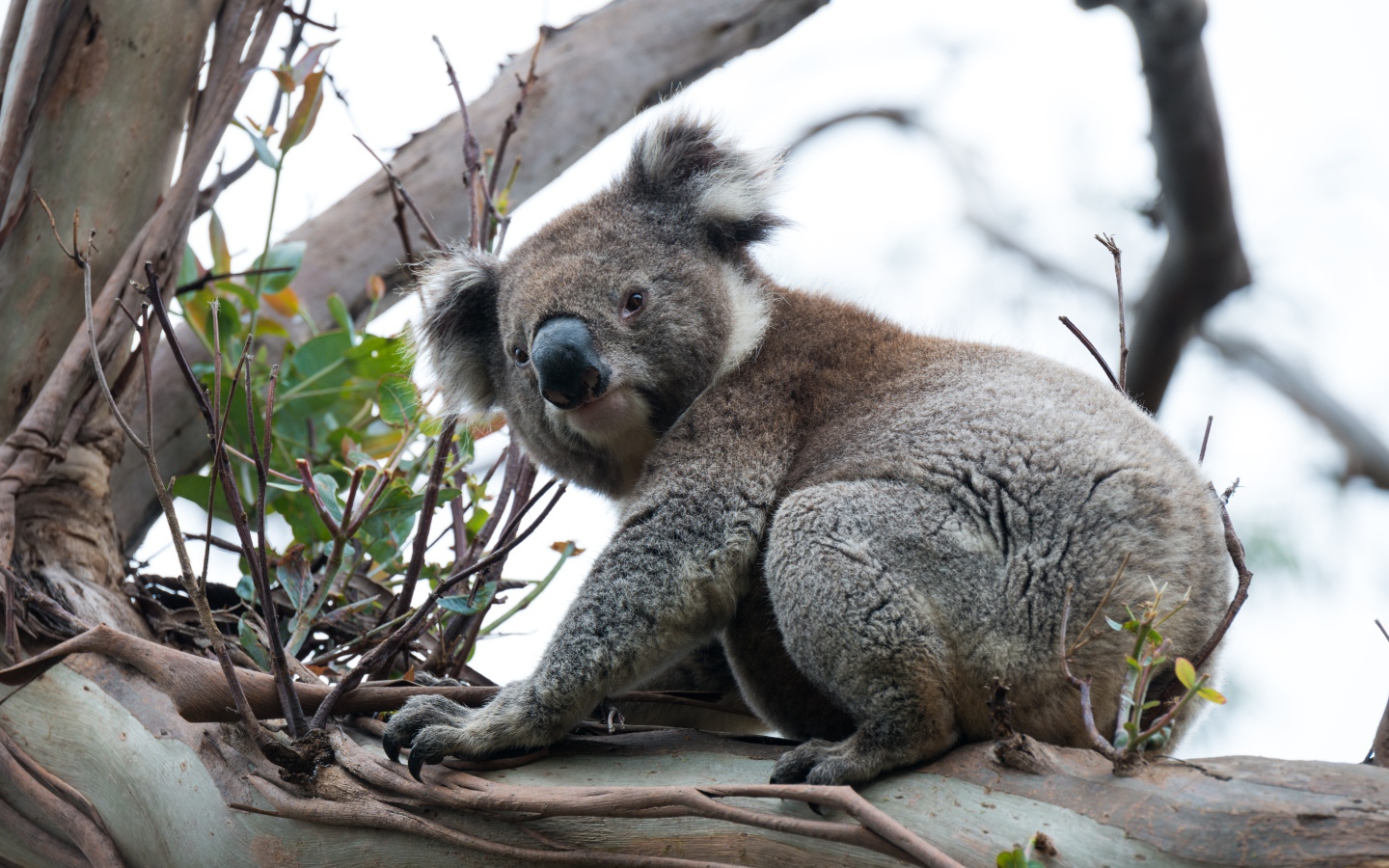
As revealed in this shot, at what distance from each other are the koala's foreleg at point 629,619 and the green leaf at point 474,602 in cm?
28

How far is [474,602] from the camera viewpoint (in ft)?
8.85

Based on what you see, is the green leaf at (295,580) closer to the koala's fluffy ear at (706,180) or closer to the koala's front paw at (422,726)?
the koala's front paw at (422,726)

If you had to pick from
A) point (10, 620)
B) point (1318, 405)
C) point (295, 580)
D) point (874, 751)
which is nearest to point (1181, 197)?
point (1318, 405)

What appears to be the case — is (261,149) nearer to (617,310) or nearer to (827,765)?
(617,310)

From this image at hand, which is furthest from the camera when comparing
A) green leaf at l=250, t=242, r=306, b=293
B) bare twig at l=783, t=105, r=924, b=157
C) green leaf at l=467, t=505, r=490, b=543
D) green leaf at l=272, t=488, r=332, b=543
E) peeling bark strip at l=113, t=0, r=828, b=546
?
bare twig at l=783, t=105, r=924, b=157

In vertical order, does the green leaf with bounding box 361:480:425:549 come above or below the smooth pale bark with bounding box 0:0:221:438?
below

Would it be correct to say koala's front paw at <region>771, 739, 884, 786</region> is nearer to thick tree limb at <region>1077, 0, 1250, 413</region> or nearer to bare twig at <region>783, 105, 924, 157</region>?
thick tree limb at <region>1077, 0, 1250, 413</region>

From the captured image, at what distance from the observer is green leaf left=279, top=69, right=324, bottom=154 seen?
138 inches

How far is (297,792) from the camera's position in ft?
7.07

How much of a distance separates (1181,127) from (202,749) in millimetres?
5187

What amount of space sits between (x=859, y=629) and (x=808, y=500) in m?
0.34

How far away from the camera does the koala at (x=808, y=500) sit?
7.38 feet

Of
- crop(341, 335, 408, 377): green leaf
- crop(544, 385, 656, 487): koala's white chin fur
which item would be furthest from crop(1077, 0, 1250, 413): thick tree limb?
crop(341, 335, 408, 377): green leaf

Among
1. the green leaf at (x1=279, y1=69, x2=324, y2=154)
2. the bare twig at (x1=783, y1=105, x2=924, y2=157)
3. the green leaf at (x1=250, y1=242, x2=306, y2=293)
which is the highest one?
the bare twig at (x1=783, y1=105, x2=924, y2=157)
